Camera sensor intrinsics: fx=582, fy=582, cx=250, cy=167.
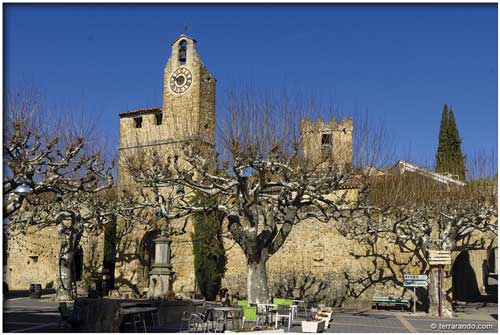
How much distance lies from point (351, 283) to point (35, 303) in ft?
40.1

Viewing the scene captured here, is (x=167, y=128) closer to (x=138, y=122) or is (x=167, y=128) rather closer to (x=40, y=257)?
(x=138, y=122)

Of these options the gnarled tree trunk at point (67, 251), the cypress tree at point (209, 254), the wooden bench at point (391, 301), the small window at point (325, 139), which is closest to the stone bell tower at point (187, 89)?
the cypress tree at point (209, 254)

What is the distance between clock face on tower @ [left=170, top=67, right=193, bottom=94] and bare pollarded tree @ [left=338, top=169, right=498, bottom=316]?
429 inches

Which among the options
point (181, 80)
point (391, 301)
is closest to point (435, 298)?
point (391, 301)

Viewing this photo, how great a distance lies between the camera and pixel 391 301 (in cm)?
2170

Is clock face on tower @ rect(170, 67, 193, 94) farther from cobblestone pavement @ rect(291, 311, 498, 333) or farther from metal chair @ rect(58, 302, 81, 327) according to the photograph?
metal chair @ rect(58, 302, 81, 327)

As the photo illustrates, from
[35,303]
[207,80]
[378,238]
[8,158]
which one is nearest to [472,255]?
[378,238]

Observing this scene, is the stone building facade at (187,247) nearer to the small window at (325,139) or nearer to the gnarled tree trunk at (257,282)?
the small window at (325,139)

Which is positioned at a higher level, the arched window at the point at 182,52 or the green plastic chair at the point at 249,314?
the arched window at the point at 182,52

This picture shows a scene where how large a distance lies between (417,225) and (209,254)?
31.3 ft

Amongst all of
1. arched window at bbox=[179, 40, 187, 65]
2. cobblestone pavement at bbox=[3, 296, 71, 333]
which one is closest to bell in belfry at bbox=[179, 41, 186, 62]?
arched window at bbox=[179, 40, 187, 65]

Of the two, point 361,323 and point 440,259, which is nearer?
point 361,323

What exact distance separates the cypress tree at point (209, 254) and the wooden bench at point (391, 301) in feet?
23.0

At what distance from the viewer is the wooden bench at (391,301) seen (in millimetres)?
21547
